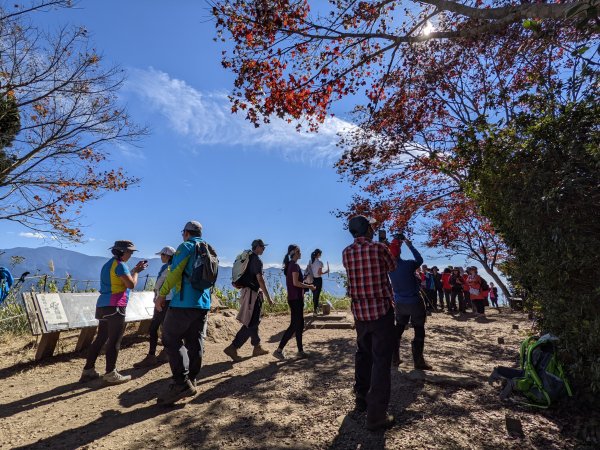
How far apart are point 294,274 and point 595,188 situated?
4248 millimetres

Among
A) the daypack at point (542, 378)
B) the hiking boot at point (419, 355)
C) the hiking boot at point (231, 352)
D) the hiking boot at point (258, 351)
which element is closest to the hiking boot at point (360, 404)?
the daypack at point (542, 378)

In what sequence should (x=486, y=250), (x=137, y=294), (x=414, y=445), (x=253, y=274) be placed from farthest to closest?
1. (x=486, y=250)
2. (x=137, y=294)
3. (x=253, y=274)
4. (x=414, y=445)

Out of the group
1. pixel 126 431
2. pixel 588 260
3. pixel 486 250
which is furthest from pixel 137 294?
pixel 486 250

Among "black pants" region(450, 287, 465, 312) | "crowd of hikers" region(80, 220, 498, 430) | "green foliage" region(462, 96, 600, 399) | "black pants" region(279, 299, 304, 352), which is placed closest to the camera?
"green foliage" region(462, 96, 600, 399)

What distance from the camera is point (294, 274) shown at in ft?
20.5

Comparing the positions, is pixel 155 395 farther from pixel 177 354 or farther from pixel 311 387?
pixel 311 387

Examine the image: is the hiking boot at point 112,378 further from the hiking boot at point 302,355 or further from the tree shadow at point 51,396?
the hiking boot at point 302,355

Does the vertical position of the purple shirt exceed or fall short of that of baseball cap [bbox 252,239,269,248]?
it falls short


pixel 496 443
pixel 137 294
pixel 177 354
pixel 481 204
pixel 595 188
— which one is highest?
pixel 481 204

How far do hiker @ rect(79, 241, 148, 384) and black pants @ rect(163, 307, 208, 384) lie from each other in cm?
139

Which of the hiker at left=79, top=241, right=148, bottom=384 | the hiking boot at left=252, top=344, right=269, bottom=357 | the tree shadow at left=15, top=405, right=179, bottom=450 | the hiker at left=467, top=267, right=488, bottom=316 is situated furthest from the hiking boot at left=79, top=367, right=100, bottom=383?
the hiker at left=467, top=267, right=488, bottom=316

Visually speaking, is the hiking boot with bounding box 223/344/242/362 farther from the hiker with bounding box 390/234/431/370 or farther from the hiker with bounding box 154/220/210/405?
the hiker with bounding box 390/234/431/370

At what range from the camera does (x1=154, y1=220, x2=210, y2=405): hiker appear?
416 cm

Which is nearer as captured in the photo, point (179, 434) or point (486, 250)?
point (179, 434)
